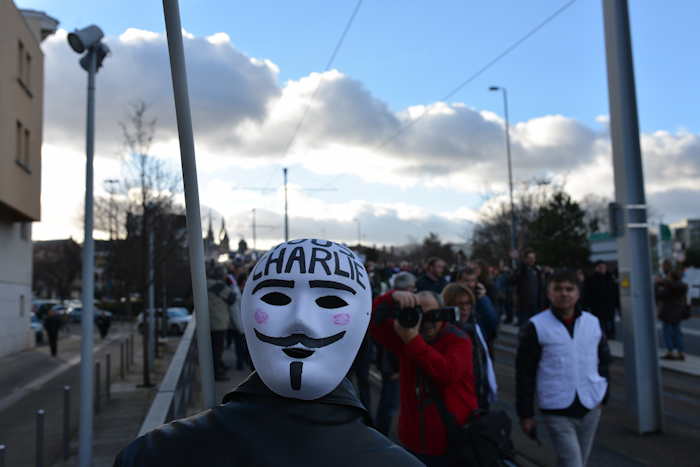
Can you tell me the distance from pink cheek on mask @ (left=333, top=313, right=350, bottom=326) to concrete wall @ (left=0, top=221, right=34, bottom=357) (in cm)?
2611

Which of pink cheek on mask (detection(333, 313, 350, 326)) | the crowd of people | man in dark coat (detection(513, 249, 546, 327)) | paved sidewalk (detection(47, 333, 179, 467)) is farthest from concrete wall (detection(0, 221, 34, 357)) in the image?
pink cheek on mask (detection(333, 313, 350, 326))

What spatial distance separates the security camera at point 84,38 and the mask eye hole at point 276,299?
707 cm

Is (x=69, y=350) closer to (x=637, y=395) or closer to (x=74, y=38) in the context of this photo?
(x=74, y=38)

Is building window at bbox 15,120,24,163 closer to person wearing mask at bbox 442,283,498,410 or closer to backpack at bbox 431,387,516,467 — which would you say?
person wearing mask at bbox 442,283,498,410

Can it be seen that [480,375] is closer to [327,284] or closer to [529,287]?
[327,284]

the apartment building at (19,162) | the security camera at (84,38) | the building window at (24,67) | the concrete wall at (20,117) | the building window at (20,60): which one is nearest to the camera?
the security camera at (84,38)

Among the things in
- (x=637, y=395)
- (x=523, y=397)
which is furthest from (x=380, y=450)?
(x=637, y=395)

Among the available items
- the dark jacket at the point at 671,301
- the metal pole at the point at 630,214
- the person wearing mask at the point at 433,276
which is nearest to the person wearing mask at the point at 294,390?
the metal pole at the point at 630,214

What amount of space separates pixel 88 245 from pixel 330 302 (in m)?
6.74

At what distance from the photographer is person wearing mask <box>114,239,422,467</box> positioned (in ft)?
5.01

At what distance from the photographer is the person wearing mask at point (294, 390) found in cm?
153

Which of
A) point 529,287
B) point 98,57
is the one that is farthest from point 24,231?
point 98,57

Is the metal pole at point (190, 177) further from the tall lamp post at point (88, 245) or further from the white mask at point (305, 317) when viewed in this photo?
the tall lamp post at point (88, 245)

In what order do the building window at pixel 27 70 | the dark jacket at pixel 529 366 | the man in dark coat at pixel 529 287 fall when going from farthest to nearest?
1. the building window at pixel 27 70
2. the man in dark coat at pixel 529 287
3. the dark jacket at pixel 529 366
